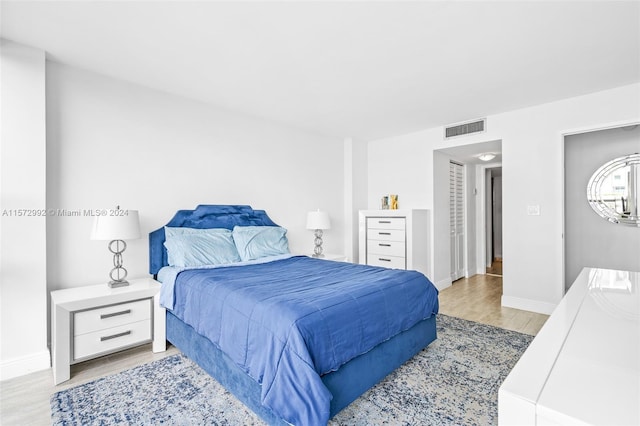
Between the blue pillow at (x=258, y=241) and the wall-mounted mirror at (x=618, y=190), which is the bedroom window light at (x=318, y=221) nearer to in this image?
the blue pillow at (x=258, y=241)

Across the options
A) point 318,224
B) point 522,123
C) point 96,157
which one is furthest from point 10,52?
point 522,123

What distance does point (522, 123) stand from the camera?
389 cm

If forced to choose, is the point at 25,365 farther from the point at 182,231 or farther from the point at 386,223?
the point at 386,223

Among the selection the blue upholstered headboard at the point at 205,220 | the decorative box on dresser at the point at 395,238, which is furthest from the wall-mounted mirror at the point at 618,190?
the blue upholstered headboard at the point at 205,220

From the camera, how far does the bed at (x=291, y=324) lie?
5.19ft

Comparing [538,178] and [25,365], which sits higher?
[538,178]

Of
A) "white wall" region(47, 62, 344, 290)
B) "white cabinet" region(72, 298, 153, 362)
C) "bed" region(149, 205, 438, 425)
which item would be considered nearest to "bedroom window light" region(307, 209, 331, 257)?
"white wall" region(47, 62, 344, 290)

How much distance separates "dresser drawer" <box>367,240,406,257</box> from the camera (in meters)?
4.63

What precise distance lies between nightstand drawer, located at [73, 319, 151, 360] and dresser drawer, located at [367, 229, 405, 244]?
3.33m

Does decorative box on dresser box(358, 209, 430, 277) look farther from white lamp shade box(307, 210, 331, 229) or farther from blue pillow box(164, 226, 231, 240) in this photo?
blue pillow box(164, 226, 231, 240)

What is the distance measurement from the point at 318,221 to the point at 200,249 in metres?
1.82

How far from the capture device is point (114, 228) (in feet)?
8.61

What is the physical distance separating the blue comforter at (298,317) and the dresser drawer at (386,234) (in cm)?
195

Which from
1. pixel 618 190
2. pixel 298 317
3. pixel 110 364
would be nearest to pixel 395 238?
pixel 618 190
